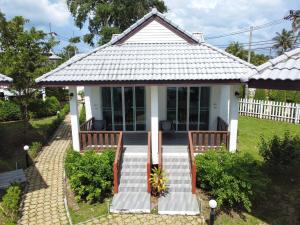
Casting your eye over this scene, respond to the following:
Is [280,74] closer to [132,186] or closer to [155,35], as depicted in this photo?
[132,186]

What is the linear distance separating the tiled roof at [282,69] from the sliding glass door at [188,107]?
808 cm

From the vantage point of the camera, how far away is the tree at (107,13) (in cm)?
2891

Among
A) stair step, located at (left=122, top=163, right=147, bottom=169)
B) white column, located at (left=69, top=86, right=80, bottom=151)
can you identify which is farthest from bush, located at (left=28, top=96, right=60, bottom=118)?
stair step, located at (left=122, top=163, right=147, bottom=169)

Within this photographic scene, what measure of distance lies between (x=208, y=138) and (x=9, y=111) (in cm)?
1723

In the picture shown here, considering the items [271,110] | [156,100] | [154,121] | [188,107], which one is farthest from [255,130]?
[156,100]

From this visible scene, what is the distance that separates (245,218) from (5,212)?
6.90 metres

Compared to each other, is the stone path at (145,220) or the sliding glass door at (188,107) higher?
the sliding glass door at (188,107)

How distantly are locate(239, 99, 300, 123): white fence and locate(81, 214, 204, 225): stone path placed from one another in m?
14.2

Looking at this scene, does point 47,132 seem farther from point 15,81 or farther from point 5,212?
point 5,212

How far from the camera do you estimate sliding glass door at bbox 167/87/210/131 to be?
1241 centimetres

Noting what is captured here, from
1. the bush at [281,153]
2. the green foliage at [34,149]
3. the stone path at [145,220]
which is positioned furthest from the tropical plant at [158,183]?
the green foliage at [34,149]

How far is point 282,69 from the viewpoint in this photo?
3926mm

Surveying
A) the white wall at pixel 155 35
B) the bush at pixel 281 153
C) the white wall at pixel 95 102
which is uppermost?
the white wall at pixel 155 35

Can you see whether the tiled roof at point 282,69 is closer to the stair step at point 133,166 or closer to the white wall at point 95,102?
the stair step at point 133,166
